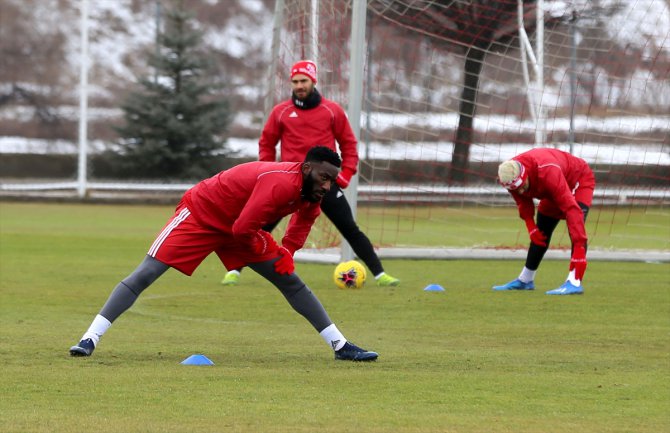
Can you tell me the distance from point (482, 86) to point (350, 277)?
8.44 meters

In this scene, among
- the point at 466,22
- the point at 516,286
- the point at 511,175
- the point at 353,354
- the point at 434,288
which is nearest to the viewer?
the point at 353,354

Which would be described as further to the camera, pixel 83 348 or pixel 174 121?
pixel 174 121

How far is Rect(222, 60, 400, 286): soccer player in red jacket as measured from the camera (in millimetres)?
11992

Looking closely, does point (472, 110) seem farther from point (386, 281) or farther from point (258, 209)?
point (258, 209)

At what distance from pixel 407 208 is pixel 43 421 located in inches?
746

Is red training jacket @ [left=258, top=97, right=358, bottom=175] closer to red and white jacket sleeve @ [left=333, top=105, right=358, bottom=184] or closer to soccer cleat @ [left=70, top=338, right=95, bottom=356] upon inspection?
red and white jacket sleeve @ [left=333, top=105, right=358, bottom=184]

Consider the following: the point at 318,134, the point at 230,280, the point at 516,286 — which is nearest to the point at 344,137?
the point at 318,134

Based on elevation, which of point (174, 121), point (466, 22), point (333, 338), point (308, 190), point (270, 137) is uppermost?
point (466, 22)

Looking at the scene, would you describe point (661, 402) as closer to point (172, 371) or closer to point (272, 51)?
point (172, 371)

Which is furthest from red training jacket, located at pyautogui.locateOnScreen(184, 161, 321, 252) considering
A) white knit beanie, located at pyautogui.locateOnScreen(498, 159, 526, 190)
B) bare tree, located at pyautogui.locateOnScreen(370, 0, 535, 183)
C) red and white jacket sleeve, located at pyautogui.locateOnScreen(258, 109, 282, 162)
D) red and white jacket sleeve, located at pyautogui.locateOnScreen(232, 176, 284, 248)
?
bare tree, located at pyautogui.locateOnScreen(370, 0, 535, 183)

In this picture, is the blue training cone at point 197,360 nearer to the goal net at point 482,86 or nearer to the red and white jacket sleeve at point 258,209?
the red and white jacket sleeve at point 258,209

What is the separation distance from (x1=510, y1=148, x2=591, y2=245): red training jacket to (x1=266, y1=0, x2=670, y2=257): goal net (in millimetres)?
3076

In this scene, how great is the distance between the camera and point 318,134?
12.2 metres

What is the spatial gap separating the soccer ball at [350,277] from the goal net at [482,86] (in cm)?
289
